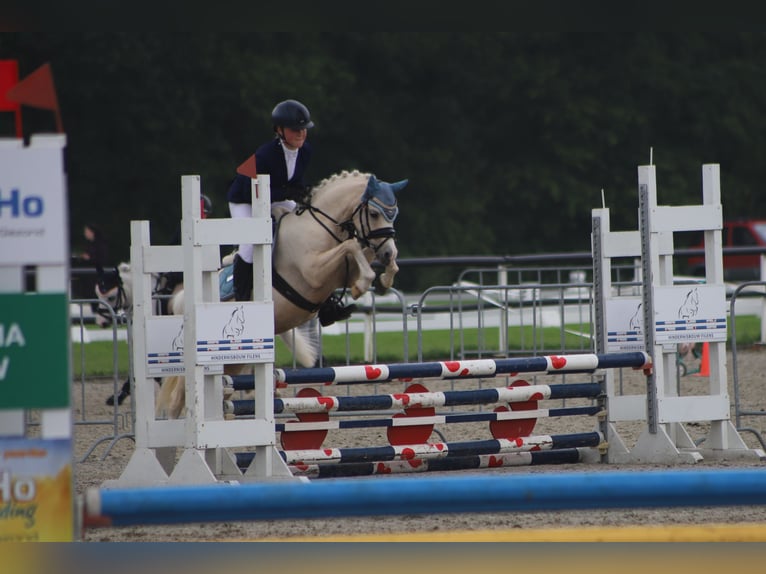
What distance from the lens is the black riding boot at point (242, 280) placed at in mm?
7969

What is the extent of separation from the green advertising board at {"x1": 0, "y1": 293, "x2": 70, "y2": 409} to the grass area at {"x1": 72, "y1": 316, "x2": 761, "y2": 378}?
32.4ft

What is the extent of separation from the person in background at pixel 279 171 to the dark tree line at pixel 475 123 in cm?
2017

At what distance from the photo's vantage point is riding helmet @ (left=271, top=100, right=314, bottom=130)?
25.7 feet

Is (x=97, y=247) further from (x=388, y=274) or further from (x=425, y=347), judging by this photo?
(x=388, y=274)

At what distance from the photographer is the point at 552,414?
8.02 metres

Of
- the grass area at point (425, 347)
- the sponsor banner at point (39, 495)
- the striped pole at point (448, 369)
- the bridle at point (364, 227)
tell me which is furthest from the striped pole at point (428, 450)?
Result: the grass area at point (425, 347)

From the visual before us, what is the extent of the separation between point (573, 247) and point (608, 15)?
29941mm

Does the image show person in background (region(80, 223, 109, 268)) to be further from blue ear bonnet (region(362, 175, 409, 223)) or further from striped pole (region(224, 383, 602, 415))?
striped pole (region(224, 383, 602, 415))

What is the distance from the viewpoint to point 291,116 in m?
7.85

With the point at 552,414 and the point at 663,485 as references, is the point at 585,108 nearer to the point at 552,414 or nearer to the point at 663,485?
the point at 552,414

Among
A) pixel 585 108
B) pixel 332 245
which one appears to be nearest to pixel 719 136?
pixel 585 108

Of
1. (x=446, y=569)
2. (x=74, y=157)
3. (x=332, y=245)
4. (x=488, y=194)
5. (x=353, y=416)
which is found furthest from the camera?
(x=488, y=194)

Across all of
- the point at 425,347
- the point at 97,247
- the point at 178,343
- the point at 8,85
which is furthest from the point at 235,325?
the point at 425,347

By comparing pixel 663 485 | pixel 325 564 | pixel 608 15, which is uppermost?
pixel 608 15
